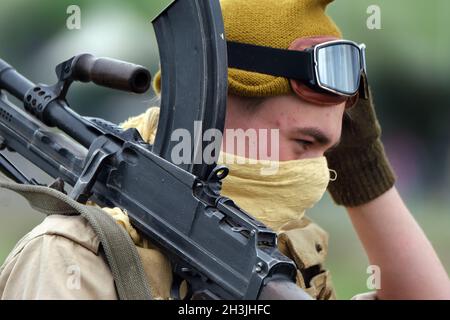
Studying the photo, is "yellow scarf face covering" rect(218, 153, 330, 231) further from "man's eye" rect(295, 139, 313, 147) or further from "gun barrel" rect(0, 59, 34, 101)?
"gun barrel" rect(0, 59, 34, 101)

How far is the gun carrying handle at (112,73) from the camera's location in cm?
242

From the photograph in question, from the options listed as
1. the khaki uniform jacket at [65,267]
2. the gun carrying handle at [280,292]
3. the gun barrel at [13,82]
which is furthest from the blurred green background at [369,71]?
the gun carrying handle at [280,292]

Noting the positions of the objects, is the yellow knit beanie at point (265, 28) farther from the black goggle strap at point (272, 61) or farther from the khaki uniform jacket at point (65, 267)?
the khaki uniform jacket at point (65, 267)

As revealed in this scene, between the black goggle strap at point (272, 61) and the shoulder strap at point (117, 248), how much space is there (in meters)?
0.63

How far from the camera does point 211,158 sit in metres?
2.25

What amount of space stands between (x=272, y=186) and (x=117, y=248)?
0.55 m

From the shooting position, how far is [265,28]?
2564mm

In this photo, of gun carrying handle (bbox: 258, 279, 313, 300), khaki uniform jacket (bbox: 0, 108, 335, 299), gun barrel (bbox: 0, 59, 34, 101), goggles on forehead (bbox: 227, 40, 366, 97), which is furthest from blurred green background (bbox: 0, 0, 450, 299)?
gun carrying handle (bbox: 258, 279, 313, 300)

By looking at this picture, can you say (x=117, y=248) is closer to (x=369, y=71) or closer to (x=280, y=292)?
(x=280, y=292)

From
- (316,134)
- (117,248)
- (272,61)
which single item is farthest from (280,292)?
(272,61)

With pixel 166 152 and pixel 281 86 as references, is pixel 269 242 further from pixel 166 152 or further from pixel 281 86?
pixel 281 86

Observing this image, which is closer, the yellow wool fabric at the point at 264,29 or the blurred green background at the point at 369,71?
the yellow wool fabric at the point at 264,29

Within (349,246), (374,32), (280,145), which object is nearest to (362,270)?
(349,246)

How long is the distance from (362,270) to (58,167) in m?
7.02
